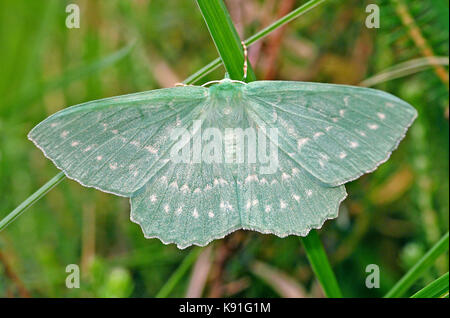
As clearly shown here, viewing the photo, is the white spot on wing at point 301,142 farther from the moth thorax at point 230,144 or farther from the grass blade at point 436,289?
the grass blade at point 436,289

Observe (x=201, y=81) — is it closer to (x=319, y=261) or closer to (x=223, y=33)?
(x=223, y=33)

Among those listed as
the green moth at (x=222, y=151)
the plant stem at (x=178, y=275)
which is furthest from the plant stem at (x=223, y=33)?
the plant stem at (x=178, y=275)

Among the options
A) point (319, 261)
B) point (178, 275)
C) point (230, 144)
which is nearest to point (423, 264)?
point (319, 261)

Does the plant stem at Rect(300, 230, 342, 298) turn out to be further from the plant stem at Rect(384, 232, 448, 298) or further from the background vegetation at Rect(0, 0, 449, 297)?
the background vegetation at Rect(0, 0, 449, 297)

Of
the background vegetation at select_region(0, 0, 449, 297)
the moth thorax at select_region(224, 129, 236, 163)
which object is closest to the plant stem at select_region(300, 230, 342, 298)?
the moth thorax at select_region(224, 129, 236, 163)
